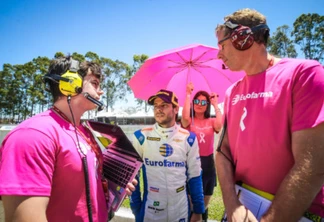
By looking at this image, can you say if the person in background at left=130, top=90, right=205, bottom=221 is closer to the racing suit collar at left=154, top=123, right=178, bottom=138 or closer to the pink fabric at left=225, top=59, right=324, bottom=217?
the racing suit collar at left=154, top=123, right=178, bottom=138

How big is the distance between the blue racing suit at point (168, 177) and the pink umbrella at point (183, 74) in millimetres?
1332

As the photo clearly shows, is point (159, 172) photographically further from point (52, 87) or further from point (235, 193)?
point (52, 87)

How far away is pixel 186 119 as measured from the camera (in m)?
3.93

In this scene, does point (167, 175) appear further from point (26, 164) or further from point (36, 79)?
point (36, 79)

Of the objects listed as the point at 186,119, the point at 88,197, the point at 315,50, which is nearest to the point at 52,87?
the point at 88,197

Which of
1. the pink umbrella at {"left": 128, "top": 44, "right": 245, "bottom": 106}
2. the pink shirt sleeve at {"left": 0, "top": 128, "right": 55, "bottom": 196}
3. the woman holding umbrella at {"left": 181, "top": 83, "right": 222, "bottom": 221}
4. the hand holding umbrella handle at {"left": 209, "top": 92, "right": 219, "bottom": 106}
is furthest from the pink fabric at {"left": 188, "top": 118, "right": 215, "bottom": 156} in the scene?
the pink shirt sleeve at {"left": 0, "top": 128, "right": 55, "bottom": 196}

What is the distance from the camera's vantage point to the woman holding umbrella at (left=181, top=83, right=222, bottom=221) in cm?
388

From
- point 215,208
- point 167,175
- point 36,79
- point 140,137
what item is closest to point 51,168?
point 167,175

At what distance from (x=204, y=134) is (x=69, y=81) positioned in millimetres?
3059

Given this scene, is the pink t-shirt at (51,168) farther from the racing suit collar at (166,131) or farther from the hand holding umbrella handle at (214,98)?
the hand holding umbrella handle at (214,98)

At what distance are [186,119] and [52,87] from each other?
2711mm

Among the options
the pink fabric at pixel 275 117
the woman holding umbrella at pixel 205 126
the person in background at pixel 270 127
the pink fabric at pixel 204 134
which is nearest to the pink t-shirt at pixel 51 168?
the person in background at pixel 270 127

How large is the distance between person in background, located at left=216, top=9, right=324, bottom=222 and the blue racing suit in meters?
1.10

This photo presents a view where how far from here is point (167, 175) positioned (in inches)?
102
